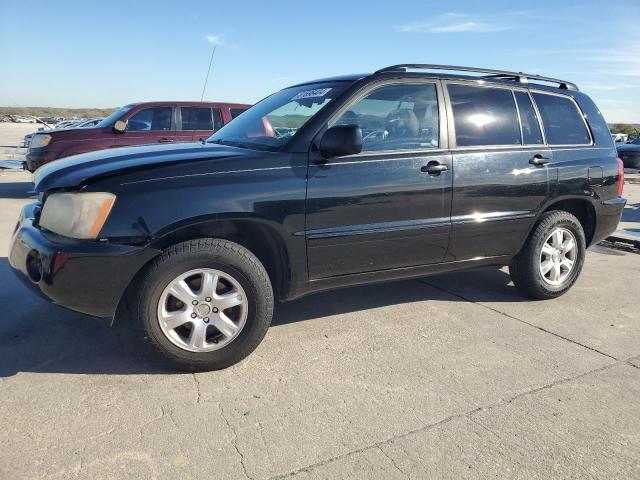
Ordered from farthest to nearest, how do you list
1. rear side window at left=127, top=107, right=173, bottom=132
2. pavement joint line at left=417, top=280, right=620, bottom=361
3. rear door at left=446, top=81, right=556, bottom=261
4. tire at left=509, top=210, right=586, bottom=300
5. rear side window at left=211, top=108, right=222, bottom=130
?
rear side window at left=211, top=108, right=222, bottom=130 → rear side window at left=127, top=107, right=173, bottom=132 → tire at left=509, top=210, right=586, bottom=300 → rear door at left=446, top=81, right=556, bottom=261 → pavement joint line at left=417, top=280, right=620, bottom=361

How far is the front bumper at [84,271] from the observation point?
281cm

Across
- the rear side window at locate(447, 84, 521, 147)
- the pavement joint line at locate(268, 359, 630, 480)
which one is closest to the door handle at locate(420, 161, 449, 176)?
the rear side window at locate(447, 84, 521, 147)

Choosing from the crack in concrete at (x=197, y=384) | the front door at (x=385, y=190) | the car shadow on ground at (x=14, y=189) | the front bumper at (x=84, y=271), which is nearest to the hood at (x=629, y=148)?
the front door at (x=385, y=190)

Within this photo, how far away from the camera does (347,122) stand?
11.8 feet

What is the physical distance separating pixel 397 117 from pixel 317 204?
100cm

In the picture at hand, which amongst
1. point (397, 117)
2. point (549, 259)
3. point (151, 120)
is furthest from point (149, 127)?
point (549, 259)

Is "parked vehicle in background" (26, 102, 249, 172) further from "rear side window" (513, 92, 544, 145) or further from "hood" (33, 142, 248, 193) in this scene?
"rear side window" (513, 92, 544, 145)

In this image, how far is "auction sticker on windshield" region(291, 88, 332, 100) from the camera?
376 centimetres

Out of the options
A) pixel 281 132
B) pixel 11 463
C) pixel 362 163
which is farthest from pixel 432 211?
pixel 11 463

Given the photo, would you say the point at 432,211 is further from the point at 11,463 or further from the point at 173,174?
the point at 11,463

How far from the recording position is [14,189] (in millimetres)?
10914

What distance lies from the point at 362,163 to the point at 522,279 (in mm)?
1975

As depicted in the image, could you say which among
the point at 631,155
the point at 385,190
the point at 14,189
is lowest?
the point at 14,189

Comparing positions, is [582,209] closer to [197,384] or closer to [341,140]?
[341,140]
